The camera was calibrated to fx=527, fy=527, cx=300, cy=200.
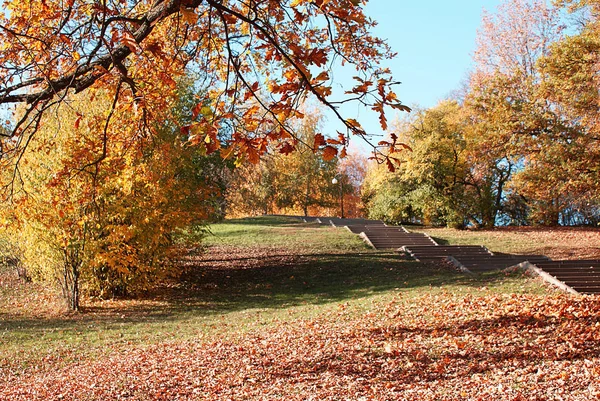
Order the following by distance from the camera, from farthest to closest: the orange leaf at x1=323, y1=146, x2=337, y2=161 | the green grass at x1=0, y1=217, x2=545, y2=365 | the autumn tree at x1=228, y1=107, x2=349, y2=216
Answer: the autumn tree at x1=228, y1=107, x2=349, y2=216 → the green grass at x1=0, y1=217, x2=545, y2=365 → the orange leaf at x1=323, y1=146, x2=337, y2=161

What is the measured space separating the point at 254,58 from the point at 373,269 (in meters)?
8.45

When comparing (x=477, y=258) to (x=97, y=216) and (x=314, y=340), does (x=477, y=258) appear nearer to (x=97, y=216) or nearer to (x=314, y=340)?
(x=314, y=340)

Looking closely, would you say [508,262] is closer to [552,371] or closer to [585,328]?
[585,328]

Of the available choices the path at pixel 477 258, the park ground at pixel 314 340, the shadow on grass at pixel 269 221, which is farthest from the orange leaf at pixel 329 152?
the shadow on grass at pixel 269 221

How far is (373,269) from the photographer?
55.4ft

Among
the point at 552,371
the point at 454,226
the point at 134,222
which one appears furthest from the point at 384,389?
the point at 454,226

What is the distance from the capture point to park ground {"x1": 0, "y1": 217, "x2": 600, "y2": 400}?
5613mm

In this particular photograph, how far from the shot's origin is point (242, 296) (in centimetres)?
1442

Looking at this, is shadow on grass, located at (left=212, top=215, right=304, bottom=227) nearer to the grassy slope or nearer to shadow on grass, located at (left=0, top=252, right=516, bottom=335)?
the grassy slope

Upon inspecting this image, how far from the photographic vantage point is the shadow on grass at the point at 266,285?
12.2 meters

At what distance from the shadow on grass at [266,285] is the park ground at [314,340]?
6 cm

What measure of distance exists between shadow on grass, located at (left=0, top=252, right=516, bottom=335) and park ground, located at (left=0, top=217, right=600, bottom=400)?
0.06m

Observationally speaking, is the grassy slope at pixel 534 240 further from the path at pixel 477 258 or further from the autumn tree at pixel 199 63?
the autumn tree at pixel 199 63

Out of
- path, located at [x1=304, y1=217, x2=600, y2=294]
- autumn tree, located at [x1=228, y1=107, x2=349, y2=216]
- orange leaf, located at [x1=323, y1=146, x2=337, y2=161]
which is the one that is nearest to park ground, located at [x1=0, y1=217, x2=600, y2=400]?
path, located at [x1=304, y1=217, x2=600, y2=294]
